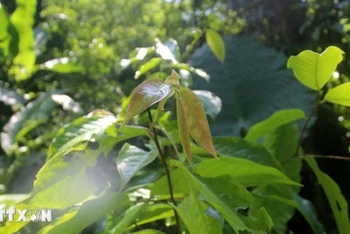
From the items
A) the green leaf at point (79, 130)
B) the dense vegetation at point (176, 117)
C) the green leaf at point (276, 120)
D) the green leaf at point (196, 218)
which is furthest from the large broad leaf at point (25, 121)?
the green leaf at point (196, 218)

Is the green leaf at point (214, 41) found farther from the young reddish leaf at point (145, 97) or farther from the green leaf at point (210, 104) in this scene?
the young reddish leaf at point (145, 97)

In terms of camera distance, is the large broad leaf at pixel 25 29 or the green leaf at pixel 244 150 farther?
the large broad leaf at pixel 25 29

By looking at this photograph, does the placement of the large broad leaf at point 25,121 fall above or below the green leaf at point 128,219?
below

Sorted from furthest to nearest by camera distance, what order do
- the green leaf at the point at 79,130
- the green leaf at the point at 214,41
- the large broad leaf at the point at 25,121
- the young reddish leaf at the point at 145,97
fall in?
the green leaf at the point at 214,41 < the large broad leaf at the point at 25,121 < the green leaf at the point at 79,130 < the young reddish leaf at the point at 145,97

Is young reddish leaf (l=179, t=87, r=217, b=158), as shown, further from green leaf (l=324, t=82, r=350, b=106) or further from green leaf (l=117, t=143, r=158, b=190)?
green leaf (l=324, t=82, r=350, b=106)

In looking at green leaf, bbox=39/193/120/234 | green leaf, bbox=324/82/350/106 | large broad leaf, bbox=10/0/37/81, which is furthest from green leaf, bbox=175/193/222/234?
large broad leaf, bbox=10/0/37/81

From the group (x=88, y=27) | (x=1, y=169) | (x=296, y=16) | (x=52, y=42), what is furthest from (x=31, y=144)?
(x=296, y=16)

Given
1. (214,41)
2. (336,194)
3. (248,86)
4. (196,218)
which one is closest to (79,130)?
(196,218)

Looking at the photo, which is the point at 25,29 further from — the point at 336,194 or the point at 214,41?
the point at 336,194
